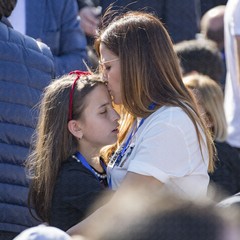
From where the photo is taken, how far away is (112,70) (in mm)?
2797

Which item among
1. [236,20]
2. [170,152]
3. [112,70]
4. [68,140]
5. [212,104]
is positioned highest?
[112,70]

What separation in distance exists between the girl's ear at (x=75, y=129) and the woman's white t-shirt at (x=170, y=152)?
0.26m

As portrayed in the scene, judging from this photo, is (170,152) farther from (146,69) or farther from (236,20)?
(236,20)

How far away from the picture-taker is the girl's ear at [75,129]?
2916 mm

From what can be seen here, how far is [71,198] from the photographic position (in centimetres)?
273

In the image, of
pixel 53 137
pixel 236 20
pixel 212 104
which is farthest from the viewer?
pixel 236 20

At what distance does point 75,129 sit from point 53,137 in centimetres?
10

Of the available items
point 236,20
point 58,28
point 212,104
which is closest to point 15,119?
point 58,28

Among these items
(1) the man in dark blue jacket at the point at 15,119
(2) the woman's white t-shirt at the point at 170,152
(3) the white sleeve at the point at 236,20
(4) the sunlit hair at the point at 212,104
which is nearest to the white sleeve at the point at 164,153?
(2) the woman's white t-shirt at the point at 170,152

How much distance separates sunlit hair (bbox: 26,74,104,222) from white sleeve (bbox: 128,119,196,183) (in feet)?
1.12

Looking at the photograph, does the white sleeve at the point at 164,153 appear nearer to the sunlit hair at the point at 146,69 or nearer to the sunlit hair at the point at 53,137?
the sunlit hair at the point at 146,69

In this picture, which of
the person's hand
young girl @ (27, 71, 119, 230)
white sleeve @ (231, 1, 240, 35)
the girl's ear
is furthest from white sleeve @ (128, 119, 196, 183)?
the person's hand

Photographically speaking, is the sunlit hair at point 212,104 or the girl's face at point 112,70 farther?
the sunlit hair at point 212,104

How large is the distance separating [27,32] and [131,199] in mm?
2953
